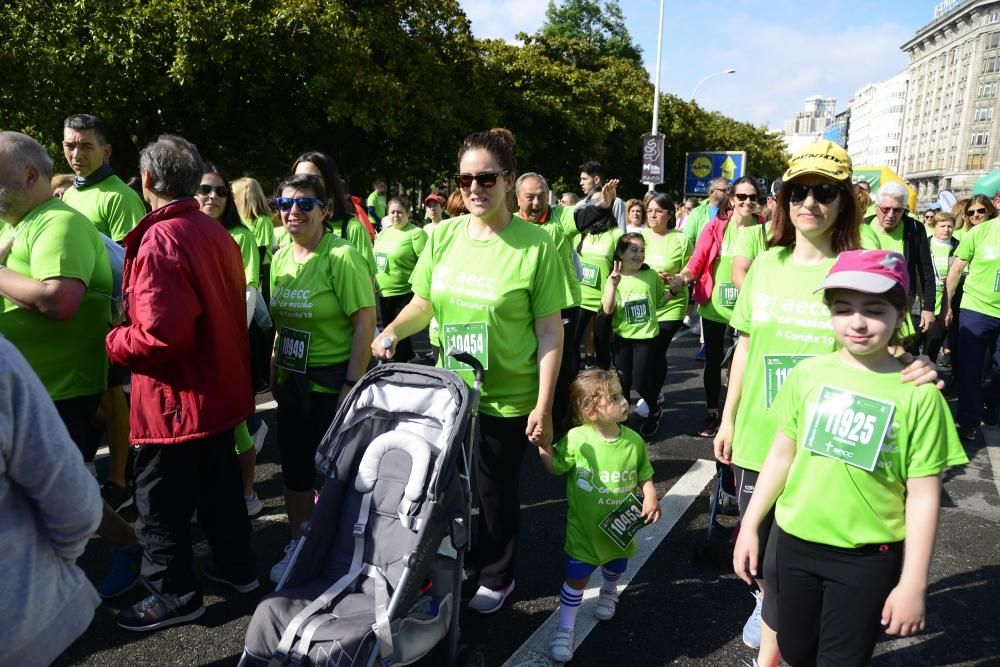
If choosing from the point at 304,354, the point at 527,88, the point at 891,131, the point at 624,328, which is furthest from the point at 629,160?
the point at 891,131

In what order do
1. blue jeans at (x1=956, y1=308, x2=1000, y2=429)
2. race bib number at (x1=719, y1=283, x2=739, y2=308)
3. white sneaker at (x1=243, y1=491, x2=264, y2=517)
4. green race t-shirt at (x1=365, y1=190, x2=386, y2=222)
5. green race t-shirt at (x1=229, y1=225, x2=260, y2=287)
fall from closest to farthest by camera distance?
green race t-shirt at (x1=229, y1=225, x2=260, y2=287), white sneaker at (x1=243, y1=491, x2=264, y2=517), race bib number at (x1=719, y1=283, x2=739, y2=308), blue jeans at (x1=956, y1=308, x2=1000, y2=429), green race t-shirt at (x1=365, y1=190, x2=386, y2=222)

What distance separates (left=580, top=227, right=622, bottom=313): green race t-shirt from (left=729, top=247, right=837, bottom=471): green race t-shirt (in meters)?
3.26

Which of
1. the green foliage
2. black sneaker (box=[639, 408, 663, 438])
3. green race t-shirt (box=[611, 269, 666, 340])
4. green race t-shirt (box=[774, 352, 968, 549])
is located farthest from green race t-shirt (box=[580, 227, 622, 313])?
the green foliage

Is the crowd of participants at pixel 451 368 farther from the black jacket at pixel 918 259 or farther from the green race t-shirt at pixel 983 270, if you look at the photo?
the green race t-shirt at pixel 983 270

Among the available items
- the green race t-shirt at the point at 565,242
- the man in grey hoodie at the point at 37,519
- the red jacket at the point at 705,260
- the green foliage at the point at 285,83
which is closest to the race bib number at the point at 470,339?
the green race t-shirt at the point at 565,242

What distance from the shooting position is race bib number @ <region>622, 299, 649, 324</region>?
5379 mm

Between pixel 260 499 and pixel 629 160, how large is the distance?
1180 inches

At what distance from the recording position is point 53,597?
63.6 inches

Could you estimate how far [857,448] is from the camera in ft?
6.41

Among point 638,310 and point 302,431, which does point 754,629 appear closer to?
point 302,431

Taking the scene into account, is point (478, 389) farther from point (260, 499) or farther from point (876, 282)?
point (260, 499)

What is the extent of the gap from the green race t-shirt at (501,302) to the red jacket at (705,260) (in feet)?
10.3

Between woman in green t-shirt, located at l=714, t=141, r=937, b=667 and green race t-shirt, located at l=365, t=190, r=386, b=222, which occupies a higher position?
green race t-shirt, located at l=365, t=190, r=386, b=222

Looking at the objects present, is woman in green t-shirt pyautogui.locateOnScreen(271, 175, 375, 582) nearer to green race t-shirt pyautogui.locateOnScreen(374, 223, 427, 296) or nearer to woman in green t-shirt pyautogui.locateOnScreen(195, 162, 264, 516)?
woman in green t-shirt pyautogui.locateOnScreen(195, 162, 264, 516)
